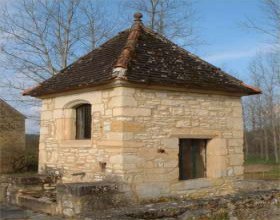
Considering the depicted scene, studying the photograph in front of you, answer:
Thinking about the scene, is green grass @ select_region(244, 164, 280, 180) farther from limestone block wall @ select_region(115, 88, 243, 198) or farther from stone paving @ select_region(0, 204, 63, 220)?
stone paving @ select_region(0, 204, 63, 220)

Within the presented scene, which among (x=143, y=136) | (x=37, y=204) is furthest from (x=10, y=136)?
(x=143, y=136)

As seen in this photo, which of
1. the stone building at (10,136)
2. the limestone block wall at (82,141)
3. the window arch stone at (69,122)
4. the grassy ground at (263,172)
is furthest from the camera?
the grassy ground at (263,172)

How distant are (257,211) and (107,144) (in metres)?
3.56

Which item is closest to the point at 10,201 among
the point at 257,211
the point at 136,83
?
the point at 136,83

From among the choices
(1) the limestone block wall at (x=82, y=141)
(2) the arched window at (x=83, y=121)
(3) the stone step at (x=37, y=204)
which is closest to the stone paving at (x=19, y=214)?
(3) the stone step at (x=37, y=204)

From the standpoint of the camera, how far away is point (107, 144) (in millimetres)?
8734

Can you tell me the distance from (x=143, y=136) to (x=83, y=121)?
2.20m

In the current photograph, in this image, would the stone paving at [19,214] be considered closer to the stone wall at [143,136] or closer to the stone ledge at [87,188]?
the stone ledge at [87,188]

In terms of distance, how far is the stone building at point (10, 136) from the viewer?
61.2 feet

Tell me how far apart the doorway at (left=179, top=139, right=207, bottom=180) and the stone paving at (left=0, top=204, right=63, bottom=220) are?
345 cm

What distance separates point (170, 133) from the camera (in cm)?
908

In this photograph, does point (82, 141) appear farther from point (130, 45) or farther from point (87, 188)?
point (130, 45)

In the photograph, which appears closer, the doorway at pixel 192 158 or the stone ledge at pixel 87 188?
the stone ledge at pixel 87 188

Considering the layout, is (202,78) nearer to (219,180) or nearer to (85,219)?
(219,180)
